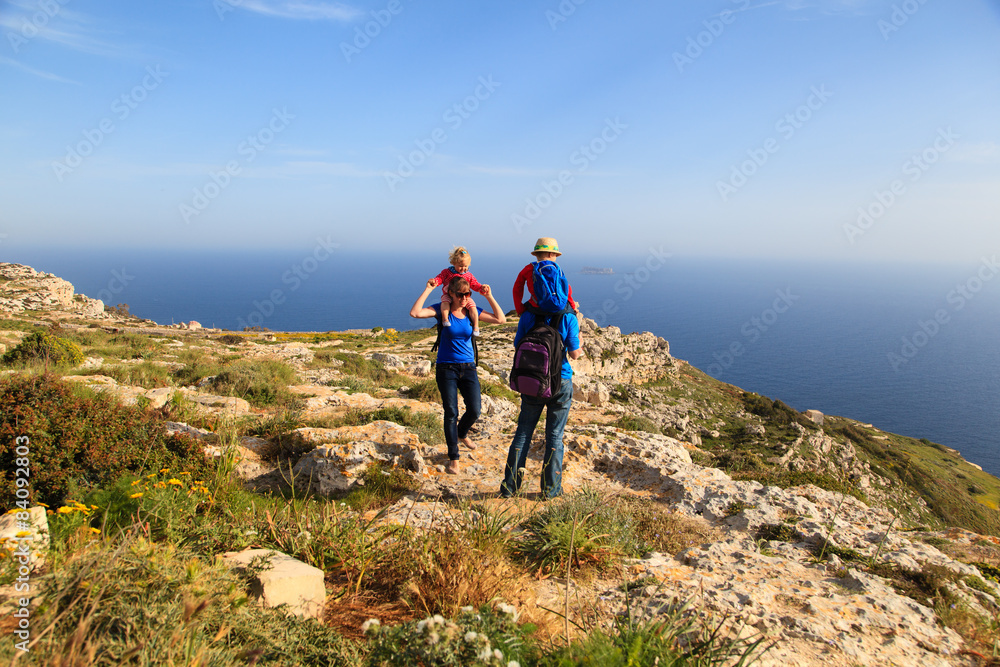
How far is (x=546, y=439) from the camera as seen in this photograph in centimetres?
493

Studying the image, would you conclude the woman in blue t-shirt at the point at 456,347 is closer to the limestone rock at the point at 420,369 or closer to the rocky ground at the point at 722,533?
the rocky ground at the point at 722,533

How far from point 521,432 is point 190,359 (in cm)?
1345

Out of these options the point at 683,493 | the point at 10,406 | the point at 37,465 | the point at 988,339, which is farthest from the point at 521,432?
the point at 988,339

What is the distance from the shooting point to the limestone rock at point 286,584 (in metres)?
2.64

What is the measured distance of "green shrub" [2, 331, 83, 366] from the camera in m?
11.1

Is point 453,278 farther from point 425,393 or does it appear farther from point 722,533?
point 425,393

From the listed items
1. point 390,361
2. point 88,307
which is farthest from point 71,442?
point 88,307

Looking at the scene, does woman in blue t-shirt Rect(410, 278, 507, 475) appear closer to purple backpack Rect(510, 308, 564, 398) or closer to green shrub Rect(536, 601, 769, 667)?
purple backpack Rect(510, 308, 564, 398)

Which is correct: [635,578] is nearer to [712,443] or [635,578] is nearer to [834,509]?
[834,509]

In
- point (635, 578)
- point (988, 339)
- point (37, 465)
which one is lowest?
point (635, 578)

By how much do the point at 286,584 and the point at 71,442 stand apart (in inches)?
113

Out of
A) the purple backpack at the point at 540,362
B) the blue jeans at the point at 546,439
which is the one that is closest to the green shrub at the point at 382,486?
the blue jeans at the point at 546,439

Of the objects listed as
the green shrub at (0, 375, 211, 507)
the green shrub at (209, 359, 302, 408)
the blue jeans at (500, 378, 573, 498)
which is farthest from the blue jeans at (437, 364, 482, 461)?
the green shrub at (209, 359, 302, 408)

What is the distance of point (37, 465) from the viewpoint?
3.86 m
